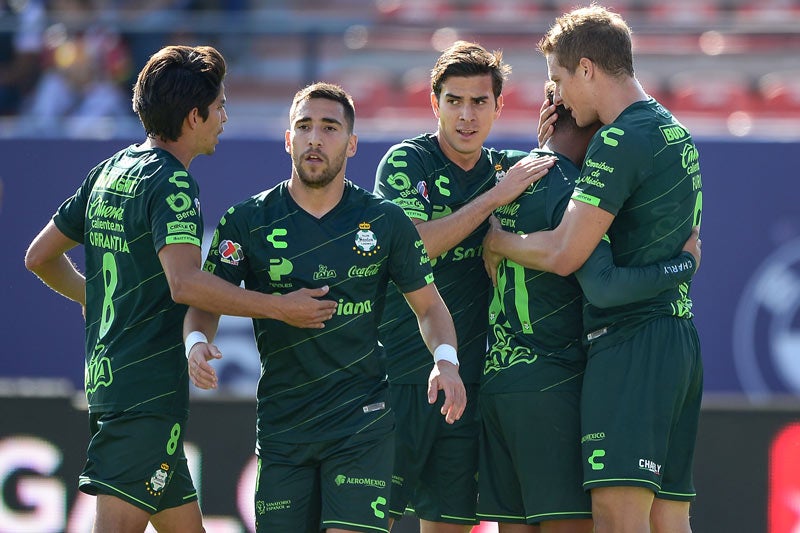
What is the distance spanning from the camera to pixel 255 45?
11.0 meters

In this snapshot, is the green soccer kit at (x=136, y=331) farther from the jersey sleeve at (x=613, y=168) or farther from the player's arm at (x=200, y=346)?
the jersey sleeve at (x=613, y=168)

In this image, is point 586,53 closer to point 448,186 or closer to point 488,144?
point 448,186

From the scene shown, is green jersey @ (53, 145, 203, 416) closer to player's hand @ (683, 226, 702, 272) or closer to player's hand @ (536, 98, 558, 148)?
player's hand @ (536, 98, 558, 148)

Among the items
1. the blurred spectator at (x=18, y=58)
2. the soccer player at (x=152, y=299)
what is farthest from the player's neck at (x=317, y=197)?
the blurred spectator at (x=18, y=58)

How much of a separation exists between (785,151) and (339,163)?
575 centimetres

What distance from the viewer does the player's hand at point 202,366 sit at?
14.3 ft

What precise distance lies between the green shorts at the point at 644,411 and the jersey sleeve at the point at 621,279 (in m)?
0.19

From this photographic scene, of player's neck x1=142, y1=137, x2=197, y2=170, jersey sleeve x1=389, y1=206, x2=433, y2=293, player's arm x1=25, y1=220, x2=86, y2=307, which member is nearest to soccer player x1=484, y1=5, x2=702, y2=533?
jersey sleeve x1=389, y1=206, x2=433, y2=293

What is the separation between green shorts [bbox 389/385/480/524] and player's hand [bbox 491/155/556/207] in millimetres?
912

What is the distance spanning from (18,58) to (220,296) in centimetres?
741

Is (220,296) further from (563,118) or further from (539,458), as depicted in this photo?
(563,118)

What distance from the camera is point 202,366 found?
4.39 metres

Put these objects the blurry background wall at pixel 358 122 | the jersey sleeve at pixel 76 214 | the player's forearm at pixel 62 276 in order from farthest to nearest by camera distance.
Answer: the blurry background wall at pixel 358 122, the player's forearm at pixel 62 276, the jersey sleeve at pixel 76 214

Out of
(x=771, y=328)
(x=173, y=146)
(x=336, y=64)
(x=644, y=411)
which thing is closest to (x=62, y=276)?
(x=173, y=146)
